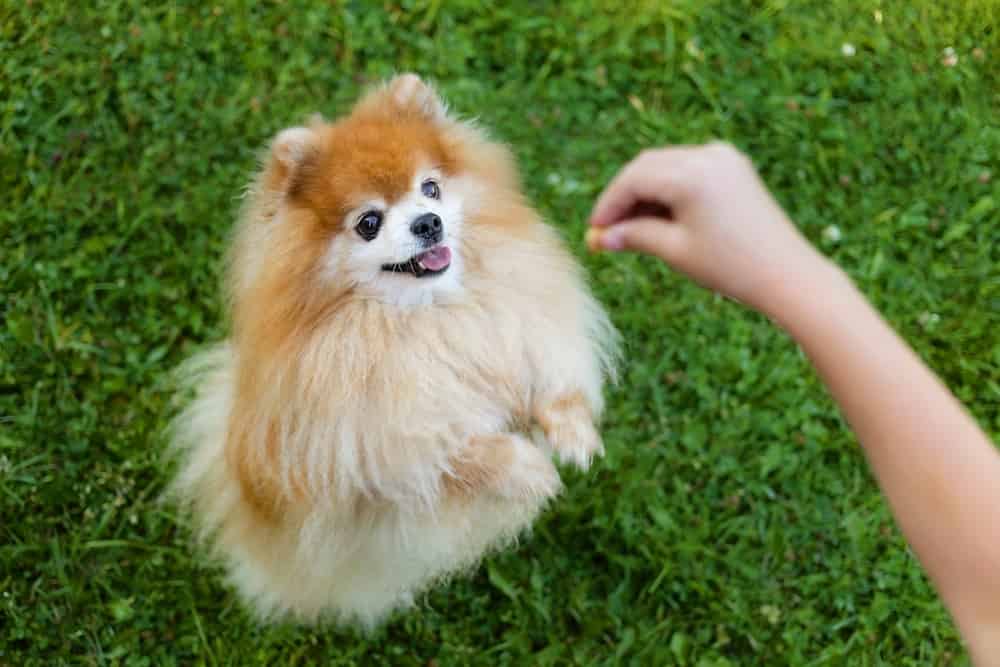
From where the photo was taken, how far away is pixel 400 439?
173cm

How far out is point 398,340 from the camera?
1729 millimetres

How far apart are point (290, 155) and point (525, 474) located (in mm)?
811

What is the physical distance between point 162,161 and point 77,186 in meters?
0.31

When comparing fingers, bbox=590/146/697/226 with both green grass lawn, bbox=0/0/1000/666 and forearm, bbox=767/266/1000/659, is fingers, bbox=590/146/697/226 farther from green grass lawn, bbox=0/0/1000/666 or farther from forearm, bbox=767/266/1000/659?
green grass lawn, bbox=0/0/1000/666

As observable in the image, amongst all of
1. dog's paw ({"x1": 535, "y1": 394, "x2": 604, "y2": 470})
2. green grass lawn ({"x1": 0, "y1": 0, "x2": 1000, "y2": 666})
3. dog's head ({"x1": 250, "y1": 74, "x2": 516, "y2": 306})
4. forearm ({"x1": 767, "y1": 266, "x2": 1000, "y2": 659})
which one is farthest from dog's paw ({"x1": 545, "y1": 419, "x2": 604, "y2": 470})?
green grass lawn ({"x1": 0, "y1": 0, "x2": 1000, "y2": 666})

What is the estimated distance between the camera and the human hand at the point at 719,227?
1.25 meters

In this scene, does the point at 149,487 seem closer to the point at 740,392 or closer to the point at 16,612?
the point at 16,612

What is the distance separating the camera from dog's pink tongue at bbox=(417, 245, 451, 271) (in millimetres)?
1709

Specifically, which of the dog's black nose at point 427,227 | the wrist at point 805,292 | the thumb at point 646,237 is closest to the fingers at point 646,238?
the thumb at point 646,237

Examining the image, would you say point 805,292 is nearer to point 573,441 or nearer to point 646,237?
point 646,237

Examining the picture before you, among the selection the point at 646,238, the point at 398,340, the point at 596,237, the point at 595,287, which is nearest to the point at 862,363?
the point at 646,238

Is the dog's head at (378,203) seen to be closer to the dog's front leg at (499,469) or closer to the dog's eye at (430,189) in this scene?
the dog's eye at (430,189)

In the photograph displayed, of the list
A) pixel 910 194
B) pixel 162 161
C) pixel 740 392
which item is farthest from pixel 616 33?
pixel 162 161

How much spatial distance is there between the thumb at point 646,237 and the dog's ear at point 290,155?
0.64m
